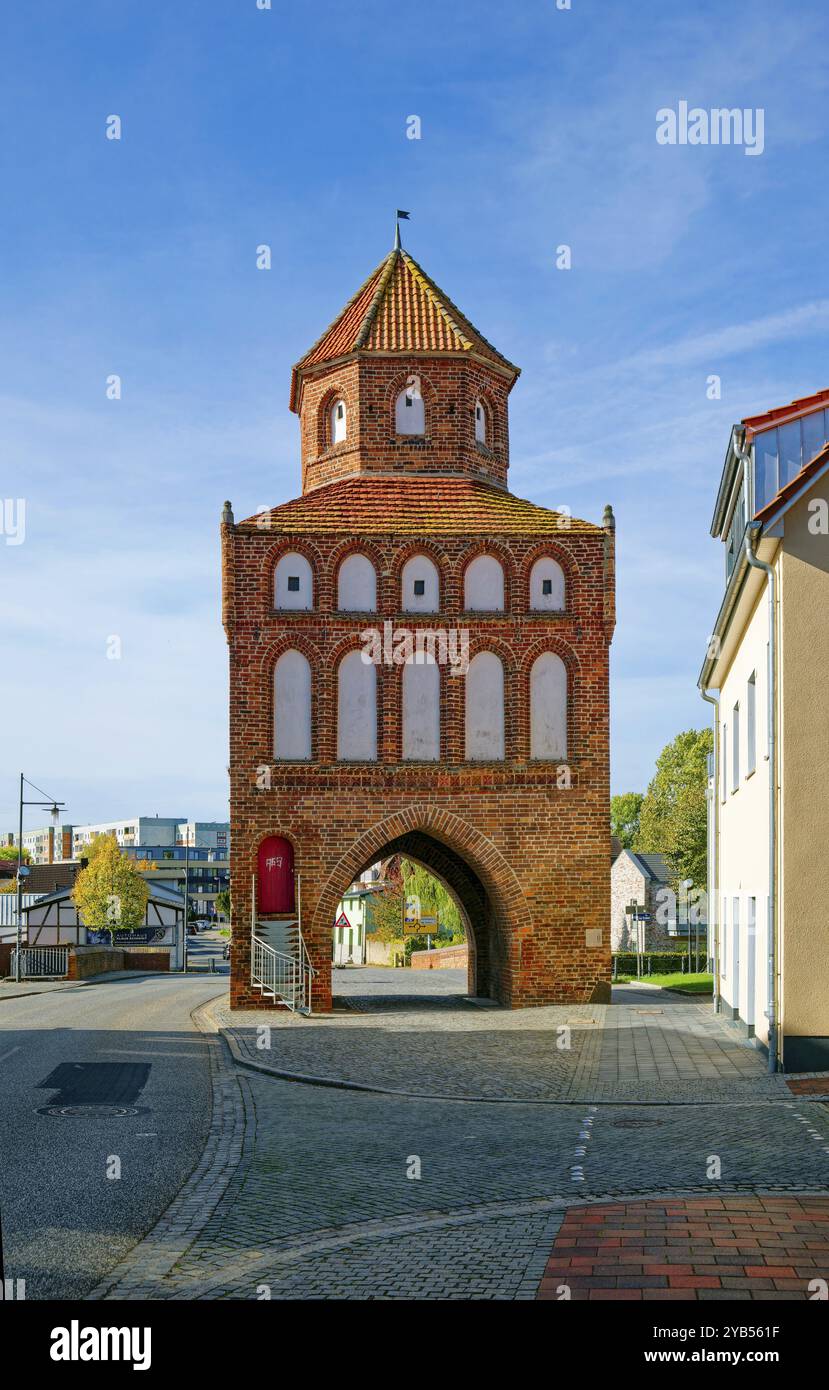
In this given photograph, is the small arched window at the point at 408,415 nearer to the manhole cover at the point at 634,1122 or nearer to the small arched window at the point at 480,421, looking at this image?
the small arched window at the point at 480,421

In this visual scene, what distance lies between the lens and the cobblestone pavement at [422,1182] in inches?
303

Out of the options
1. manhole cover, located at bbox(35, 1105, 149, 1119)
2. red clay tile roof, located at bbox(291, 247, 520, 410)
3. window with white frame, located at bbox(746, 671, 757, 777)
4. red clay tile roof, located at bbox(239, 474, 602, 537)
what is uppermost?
red clay tile roof, located at bbox(291, 247, 520, 410)

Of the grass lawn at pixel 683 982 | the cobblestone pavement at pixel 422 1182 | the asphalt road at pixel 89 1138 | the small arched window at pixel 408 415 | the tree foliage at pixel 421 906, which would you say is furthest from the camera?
the tree foliage at pixel 421 906

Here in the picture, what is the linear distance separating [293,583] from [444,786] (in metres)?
4.85

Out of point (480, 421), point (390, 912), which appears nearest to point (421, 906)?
point (390, 912)

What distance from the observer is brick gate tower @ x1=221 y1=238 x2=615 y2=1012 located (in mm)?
27172

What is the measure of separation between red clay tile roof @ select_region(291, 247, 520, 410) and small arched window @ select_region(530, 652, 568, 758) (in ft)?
24.1

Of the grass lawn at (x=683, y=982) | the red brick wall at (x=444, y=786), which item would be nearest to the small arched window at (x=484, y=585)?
the red brick wall at (x=444, y=786)

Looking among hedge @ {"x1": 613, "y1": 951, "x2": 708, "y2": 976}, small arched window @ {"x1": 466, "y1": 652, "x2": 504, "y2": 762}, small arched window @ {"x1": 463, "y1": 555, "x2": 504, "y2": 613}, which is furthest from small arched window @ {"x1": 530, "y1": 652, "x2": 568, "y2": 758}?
hedge @ {"x1": 613, "y1": 951, "x2": 708, "y2": 976}

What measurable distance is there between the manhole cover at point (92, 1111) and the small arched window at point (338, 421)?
19.3 m

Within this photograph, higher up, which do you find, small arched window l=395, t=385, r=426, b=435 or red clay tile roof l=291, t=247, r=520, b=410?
red clay tile roof l=291, t=247, r=520, b=410

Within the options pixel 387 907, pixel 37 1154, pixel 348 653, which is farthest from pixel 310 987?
pixel 387 907

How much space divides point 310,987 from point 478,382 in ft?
43.6

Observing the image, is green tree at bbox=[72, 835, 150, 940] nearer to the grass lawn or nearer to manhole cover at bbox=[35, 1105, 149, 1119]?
the grass lawn
